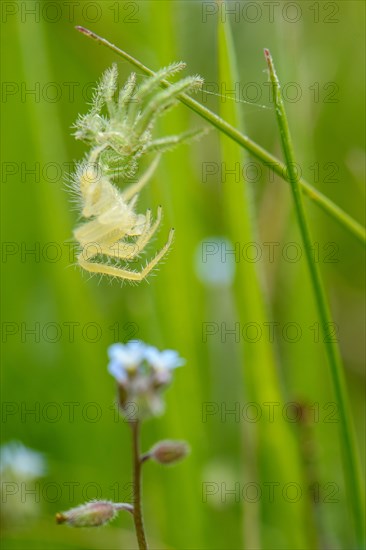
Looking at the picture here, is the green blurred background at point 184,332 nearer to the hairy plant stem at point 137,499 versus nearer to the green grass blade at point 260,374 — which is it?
the green grass blade at point 260,374

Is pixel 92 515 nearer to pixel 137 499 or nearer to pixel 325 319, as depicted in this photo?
pixel 137 499

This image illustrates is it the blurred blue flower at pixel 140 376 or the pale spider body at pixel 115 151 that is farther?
the blurred blue flower at pixel 140 376

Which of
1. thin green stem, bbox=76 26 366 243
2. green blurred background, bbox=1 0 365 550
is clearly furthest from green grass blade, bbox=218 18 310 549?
thin green stem, bbox=76 26 366 243

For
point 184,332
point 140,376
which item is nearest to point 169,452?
point 140,376

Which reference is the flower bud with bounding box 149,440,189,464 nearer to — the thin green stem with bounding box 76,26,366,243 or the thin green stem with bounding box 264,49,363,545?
the thin green stem with bounding box 264,49,363,545

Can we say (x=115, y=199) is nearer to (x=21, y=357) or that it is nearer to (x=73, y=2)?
(x=21, y=357)

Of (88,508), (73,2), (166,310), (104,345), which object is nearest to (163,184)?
(166,310)

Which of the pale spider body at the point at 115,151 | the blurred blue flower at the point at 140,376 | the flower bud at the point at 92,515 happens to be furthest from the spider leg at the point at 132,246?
the flower bud at the point at 92,515
